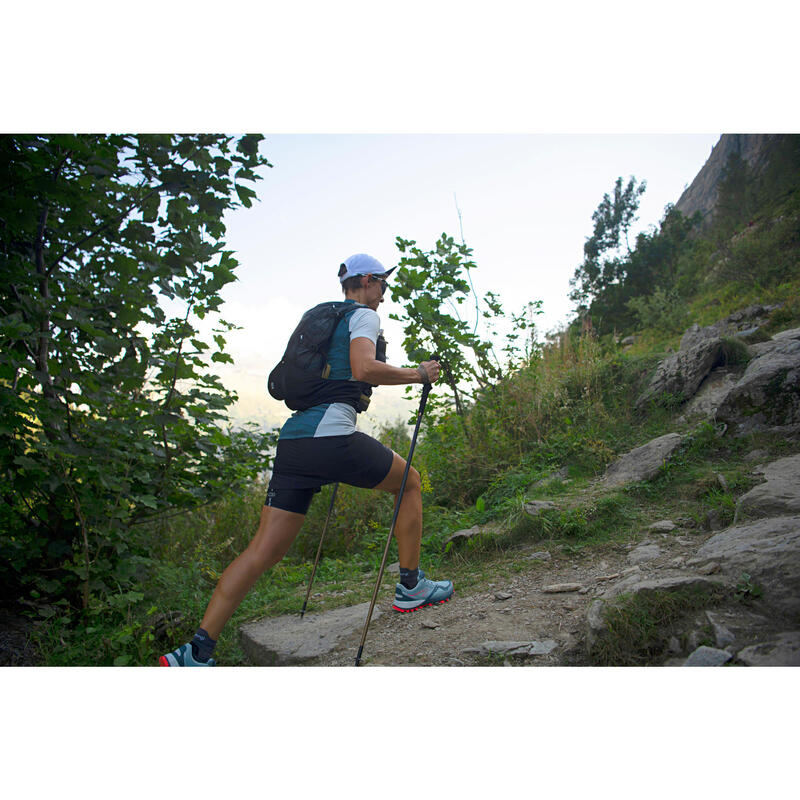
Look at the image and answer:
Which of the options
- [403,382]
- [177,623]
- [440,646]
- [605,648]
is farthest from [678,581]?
[177,623]

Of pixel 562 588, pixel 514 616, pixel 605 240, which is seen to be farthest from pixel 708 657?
pixel 605 240

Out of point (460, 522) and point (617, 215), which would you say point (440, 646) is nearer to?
point (460, 522)

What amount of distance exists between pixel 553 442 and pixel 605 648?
11.6ft

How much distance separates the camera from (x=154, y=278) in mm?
3488

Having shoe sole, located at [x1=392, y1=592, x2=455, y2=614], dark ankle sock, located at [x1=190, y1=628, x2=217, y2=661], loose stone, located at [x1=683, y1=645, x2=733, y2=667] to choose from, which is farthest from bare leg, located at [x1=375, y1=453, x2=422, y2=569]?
loose stone, located at [x1=683, y1=645, x2=733, y2=667]

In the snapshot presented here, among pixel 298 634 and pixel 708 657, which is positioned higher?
pixel 708 657

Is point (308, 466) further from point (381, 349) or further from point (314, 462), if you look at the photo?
point (381, 349)

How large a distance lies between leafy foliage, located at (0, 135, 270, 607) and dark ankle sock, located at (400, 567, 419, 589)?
155 cm

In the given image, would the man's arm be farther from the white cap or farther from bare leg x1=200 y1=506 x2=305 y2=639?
bare leg x1=200 y1=506 x2=305 y2=639

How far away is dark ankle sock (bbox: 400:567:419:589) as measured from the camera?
3352mm

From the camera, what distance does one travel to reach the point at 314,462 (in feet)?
9.01

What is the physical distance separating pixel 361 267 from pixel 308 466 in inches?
46.1

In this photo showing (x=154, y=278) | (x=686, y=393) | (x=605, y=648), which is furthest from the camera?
(x=686, y=393)

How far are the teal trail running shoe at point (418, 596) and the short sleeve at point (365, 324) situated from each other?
5.18 ft
